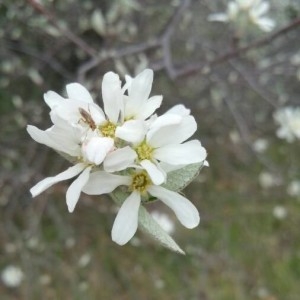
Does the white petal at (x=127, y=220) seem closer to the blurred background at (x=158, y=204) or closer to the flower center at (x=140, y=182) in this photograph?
the flower center at (x=140, y=182)

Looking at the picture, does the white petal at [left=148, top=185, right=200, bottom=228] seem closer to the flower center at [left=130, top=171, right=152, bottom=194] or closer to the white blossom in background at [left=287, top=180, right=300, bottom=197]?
the flower center at [left=130, top=171, right=152, bottom=194]

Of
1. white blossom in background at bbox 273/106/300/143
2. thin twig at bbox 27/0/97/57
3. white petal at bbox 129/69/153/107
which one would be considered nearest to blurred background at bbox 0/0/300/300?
white blossom in background at bbox 273/106/300/143

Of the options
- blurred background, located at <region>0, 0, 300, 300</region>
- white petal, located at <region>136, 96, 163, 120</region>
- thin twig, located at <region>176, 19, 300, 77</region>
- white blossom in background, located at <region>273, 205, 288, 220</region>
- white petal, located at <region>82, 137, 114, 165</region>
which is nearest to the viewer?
white petal, located at <region>82, 137, 114, 165</region>

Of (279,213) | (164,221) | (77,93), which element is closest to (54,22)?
(77,93)

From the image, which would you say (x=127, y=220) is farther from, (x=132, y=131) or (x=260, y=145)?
→ (x=260, y=145)

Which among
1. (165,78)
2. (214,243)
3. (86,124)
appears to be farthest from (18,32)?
(86,124)

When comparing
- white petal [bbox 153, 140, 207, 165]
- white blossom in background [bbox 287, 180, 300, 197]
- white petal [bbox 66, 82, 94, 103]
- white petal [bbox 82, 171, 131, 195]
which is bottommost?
white blossom in background [bbox 287, 180, 300, 197]

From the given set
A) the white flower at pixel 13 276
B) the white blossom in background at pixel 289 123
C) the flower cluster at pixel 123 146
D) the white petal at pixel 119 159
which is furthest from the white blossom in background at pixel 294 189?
the white petal at pixel 119 159
